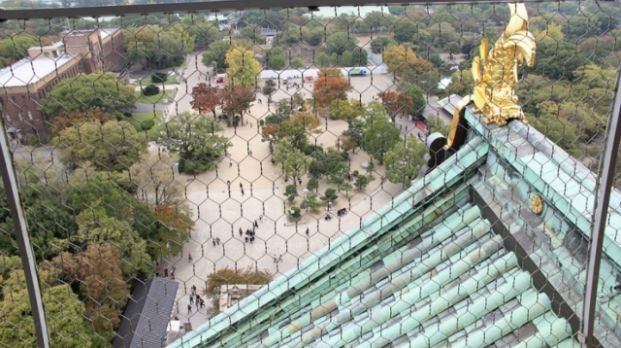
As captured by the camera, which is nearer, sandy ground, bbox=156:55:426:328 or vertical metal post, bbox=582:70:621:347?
vertical metal post, bbox=582:70:621:347

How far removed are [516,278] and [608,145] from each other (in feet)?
1.41

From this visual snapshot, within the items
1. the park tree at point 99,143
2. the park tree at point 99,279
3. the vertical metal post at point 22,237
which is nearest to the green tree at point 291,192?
the park tree at point 99,143

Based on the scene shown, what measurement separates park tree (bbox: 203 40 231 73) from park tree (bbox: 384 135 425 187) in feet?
12.3

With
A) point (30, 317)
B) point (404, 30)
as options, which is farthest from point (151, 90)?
point (30, 317)

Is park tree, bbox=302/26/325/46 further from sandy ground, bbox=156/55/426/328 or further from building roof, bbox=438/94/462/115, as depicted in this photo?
sandy ground, bbox=156/55/426/328

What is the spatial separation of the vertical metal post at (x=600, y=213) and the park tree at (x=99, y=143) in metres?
2.29

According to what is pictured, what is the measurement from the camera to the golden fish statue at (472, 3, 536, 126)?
1336 mm

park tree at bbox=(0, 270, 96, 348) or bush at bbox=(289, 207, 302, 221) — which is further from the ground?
park tree at bbox=(0, 270, 96, 348)

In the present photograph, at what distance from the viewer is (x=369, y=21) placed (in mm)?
1498

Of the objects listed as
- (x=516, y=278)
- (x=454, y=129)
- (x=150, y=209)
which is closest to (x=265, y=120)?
(x=150, y=209)

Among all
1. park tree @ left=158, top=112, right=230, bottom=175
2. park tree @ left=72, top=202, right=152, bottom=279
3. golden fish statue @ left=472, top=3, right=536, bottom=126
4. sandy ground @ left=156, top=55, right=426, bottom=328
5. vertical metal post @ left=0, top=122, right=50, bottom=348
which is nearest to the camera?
vertical metal post @ left=0, top=122, right=50, bottom=348

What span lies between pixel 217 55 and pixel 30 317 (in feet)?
7.92

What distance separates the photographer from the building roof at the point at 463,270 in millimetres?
1185

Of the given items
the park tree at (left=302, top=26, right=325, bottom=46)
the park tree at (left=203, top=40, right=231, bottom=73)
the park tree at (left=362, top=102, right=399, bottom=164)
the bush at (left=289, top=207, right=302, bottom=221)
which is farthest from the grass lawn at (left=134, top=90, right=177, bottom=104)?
the park tree at (left=362, top=102, right=399, bottom=164)
